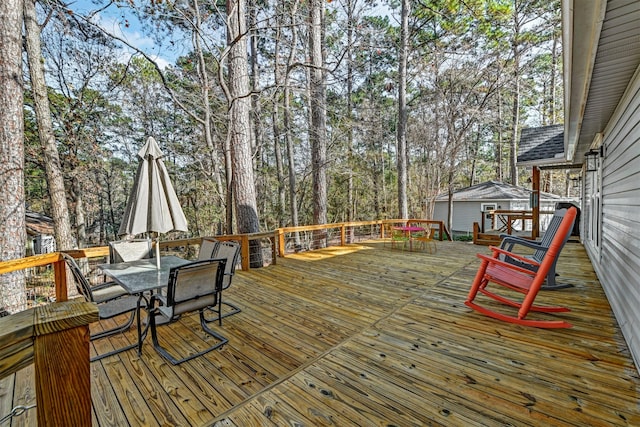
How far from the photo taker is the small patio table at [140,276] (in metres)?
2.56

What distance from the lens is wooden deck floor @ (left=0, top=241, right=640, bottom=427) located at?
1.82 m

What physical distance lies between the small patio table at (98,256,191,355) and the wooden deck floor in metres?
0.57

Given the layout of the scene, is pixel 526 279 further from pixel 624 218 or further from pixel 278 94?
pixel 278 94

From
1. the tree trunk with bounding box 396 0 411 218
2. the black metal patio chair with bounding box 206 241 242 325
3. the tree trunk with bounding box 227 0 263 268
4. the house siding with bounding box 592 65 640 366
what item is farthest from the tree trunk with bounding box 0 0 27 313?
the tree trunk with bounding box 396 0 411 218

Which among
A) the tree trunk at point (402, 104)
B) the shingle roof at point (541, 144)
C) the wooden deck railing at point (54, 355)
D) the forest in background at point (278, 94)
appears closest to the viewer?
the wooden deck railing at point (54, 355)

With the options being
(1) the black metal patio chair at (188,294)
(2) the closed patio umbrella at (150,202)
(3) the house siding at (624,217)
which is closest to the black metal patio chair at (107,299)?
(1) the black metal patio chair at (188,294)

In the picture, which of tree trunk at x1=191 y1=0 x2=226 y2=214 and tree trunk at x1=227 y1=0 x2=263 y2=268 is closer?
tree trunk at x1=191 y1=0 x2=226 y2=214

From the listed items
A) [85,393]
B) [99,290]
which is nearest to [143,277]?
[99,290]

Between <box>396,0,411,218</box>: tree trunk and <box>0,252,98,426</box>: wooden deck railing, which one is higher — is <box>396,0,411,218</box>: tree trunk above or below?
above

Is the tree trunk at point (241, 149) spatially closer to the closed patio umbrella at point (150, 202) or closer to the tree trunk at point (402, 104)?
the closed patio umbrella at point (150, 202)

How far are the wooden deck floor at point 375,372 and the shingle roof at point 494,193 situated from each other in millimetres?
12683

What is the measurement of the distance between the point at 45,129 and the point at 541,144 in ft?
40.9

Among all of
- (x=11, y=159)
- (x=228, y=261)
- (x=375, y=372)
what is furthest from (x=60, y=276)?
(x=375, y=372)

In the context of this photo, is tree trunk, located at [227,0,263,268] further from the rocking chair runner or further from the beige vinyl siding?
the beige vinyl siding
